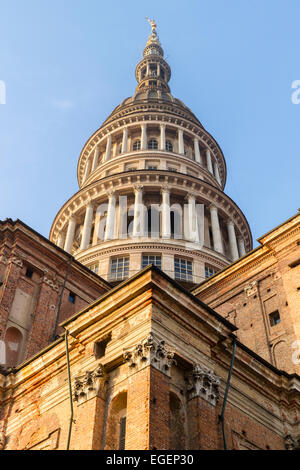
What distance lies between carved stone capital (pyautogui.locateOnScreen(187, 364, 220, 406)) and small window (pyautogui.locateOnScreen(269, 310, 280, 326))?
400 inches

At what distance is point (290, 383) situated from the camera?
19.3m

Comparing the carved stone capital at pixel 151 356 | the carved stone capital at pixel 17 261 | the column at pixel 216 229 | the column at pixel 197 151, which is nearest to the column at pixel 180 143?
the column at pixel 197 151

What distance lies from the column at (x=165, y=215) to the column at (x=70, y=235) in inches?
311

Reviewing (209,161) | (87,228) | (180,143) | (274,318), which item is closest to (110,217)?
(87,228)

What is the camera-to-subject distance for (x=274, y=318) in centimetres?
2578

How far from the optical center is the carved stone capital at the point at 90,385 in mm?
15485

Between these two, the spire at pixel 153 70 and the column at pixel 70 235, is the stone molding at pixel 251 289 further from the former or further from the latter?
the spire at pixel 153 70

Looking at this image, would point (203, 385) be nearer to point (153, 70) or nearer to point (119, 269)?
point (119, 269)

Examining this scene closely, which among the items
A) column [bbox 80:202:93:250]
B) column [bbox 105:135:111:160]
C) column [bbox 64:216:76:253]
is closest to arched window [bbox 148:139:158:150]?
column [bbox 105:135:111:160]

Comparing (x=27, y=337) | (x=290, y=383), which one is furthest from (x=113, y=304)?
(x=27, y=337)

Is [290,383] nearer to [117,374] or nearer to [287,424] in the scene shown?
[287,424]

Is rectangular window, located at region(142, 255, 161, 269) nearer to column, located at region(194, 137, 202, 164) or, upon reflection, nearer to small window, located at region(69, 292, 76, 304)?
small window, located at region(69, 292, 76, 304)

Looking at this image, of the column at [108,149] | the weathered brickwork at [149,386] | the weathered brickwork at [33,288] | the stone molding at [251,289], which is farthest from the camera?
the column at [108,149]

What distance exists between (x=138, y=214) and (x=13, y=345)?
19971 millimetres
